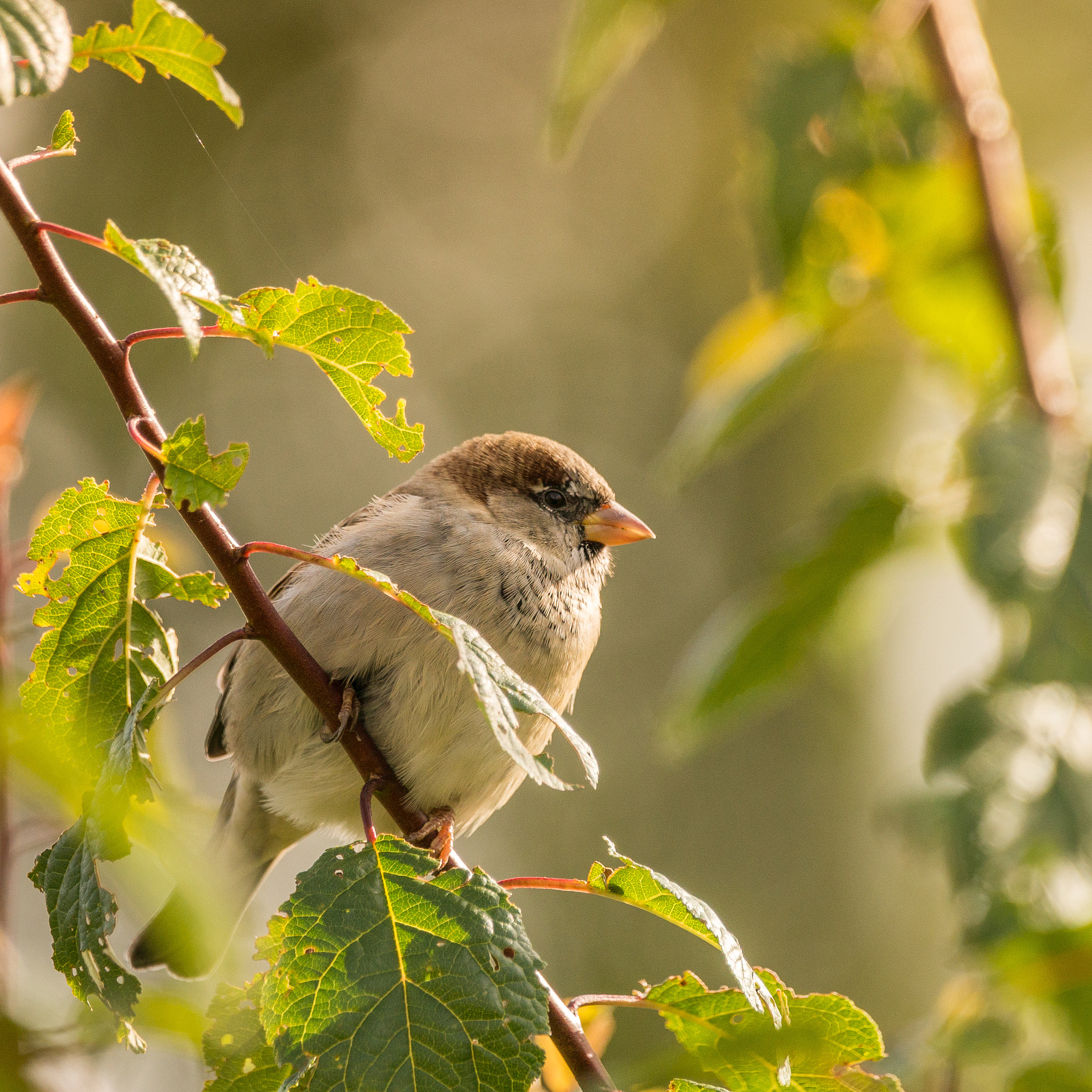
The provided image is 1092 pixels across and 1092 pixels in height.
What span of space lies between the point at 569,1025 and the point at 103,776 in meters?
0.56

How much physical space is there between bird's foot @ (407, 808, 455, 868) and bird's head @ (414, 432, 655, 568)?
747mm

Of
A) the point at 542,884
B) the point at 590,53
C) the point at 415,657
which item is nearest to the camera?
the point at 590,53

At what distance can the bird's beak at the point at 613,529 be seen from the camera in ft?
9.16

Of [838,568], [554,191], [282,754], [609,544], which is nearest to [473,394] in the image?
[554,191]

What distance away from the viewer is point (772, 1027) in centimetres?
119

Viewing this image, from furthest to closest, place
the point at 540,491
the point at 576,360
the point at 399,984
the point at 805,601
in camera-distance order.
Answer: the point at 576,360 < the point at 540,491 < the point at 805,601 < the point at 399,984

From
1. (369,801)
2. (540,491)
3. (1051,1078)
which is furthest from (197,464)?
(540,491)

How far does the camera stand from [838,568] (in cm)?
153

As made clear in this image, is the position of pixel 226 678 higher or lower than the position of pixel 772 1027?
lower

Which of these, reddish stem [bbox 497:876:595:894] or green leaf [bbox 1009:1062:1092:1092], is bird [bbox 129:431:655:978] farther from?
green leaf [bbox 1009:1062:1092:1092]

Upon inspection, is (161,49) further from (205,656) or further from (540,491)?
(540,491)

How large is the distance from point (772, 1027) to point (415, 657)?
1006mm

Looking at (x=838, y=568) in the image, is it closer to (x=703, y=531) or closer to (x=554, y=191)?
(x=703, y=531)

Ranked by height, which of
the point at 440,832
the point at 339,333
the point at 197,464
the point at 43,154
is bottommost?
the point at 440,832
